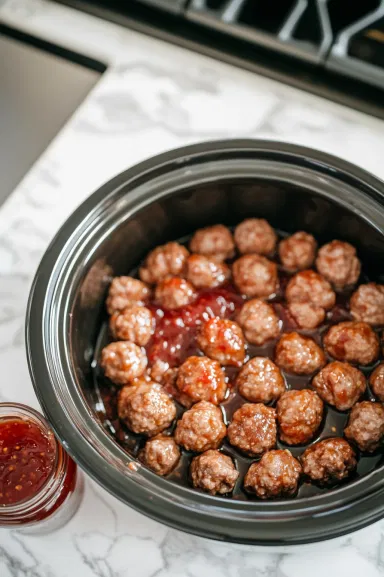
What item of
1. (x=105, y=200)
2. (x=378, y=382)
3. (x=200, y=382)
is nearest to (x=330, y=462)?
(x=378, y=382)

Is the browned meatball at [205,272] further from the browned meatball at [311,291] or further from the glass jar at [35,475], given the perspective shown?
the glass jar at [35,475]

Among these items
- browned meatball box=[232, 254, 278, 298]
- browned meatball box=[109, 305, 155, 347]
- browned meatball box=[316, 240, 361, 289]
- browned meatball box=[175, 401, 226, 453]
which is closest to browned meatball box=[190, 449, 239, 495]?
browned meatball box=[175, 401, 226, 453]

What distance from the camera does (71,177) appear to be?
6.72 feet

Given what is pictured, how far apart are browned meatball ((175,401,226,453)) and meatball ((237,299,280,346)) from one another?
0.24m

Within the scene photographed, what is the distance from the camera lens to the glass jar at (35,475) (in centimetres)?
147

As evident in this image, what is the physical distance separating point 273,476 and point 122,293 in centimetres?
64

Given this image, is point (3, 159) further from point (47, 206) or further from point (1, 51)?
point (1, 51)

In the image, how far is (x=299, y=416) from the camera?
62.1 inches

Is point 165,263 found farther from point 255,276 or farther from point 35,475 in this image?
point 35,475

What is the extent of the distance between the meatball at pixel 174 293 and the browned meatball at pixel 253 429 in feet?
1.17

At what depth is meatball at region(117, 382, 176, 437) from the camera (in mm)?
1588

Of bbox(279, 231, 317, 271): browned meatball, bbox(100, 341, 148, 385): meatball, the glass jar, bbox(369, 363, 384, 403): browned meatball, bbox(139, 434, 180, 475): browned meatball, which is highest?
bbox(279, 231, 317, 271): browned meatball

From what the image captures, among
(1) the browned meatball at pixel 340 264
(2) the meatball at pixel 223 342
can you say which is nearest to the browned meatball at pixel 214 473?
(2) the meatball at pixel 223 342

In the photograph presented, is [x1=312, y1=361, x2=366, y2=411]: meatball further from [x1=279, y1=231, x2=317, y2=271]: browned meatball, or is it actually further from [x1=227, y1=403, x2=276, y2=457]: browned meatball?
[x1=279, y1=231, x2=317, y2=271]: browned meatball
